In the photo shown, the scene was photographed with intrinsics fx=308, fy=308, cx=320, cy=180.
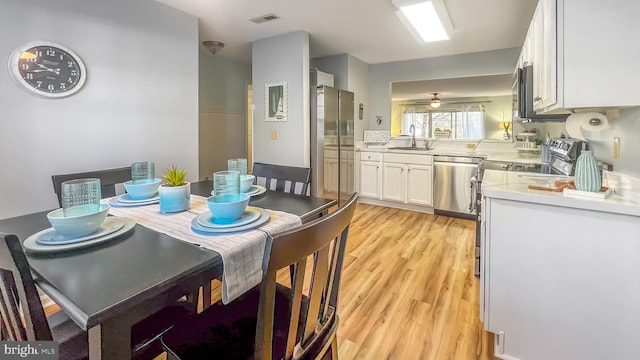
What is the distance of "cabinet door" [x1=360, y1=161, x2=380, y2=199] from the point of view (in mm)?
4613

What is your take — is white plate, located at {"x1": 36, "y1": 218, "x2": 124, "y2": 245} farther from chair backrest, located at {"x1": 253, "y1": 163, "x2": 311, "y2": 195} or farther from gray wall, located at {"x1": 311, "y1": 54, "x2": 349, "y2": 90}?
gray wall, located at {"x1": 311, "y1": 54, "x2": 349, "y2": 90}

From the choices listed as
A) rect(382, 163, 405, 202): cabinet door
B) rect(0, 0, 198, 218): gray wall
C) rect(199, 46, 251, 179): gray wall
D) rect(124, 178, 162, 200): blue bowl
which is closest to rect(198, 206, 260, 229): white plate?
rect(124, 178, 162, 200): blue bowl

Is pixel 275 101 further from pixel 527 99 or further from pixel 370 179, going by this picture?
pixel 527 99

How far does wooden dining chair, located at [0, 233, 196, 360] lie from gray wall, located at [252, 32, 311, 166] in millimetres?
2810

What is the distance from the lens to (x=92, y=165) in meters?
2.45

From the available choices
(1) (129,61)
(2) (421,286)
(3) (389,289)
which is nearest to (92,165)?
(1) (129,61)

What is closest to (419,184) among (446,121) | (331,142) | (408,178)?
(408,178)

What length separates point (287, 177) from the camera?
2004mm

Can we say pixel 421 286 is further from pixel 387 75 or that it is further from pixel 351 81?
pixel 387 75

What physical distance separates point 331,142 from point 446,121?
2697mm

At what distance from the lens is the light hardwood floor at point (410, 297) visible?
1.66 m

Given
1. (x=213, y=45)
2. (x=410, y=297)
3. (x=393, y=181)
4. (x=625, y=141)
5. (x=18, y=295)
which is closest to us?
(x=18, y=295)

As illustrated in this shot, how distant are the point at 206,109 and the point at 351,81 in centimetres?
230

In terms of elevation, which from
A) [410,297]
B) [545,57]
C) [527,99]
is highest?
[545,57]
